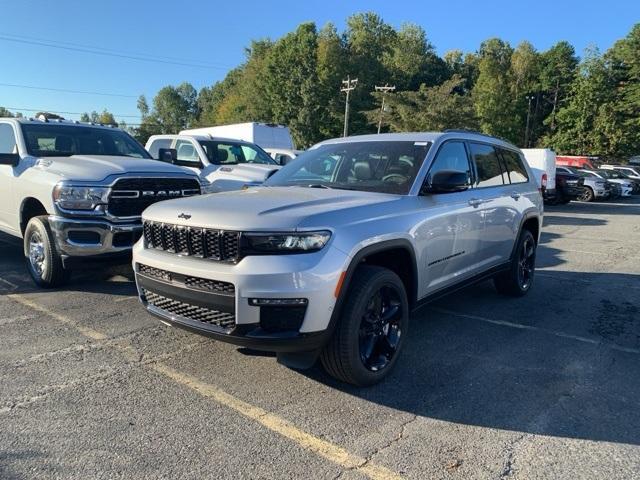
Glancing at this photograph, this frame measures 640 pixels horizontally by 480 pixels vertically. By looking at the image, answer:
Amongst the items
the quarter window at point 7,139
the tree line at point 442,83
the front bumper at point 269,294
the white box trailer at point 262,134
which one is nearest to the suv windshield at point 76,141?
the quarter window at point 7,139

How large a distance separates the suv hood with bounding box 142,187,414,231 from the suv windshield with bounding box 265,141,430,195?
26 centimetres

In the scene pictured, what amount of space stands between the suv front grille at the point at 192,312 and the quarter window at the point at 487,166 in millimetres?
2993

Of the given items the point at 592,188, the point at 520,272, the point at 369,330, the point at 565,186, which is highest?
the point at 369,330

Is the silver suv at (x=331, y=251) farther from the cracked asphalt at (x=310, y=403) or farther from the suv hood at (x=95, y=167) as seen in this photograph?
the suv hood at (x=95, y=167)

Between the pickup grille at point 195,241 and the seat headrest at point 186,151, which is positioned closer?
the pickup grille at point 195,241

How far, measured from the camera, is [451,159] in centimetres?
467

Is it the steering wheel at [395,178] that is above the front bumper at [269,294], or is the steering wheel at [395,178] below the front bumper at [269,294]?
above

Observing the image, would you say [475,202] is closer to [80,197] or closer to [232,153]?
[80,197]

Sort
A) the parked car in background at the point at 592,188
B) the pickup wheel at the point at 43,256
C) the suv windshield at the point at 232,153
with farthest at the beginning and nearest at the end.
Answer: the parked car in background at the point at 592,188 < the suv windshield at the point at 232,153 < the pickup wheel at the point at 43,256

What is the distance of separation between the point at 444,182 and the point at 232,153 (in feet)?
24.1

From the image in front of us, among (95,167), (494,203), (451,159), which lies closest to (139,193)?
(95,167)

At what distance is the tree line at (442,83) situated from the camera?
50688 millimetres

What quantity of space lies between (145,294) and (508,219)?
152 inches

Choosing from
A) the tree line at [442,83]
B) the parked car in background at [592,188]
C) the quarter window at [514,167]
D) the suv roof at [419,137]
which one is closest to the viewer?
the suv roof at [419,137]
